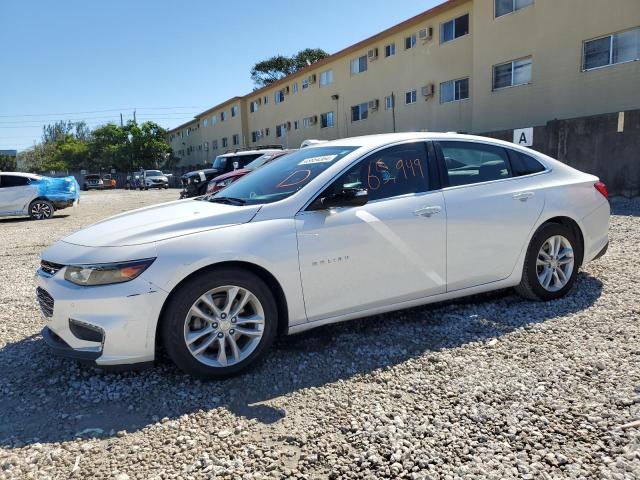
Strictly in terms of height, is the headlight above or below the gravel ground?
above

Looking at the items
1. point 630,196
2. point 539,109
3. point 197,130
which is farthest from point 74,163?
point 630,196

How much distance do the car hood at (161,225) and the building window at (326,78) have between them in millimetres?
27014

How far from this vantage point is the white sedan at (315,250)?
2.93 meters

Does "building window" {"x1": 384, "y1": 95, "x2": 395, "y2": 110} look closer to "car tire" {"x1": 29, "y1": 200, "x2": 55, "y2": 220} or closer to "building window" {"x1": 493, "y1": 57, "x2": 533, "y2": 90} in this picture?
"building window" {"x1": 493, "y1": 57, "x2": 533, "y2": 90}

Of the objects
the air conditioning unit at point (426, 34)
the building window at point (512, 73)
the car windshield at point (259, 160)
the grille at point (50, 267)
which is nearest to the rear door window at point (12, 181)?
the car windshield at point (259, 160)

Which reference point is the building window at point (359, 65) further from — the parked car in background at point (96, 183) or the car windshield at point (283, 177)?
the parked car in background at point (96, 183)

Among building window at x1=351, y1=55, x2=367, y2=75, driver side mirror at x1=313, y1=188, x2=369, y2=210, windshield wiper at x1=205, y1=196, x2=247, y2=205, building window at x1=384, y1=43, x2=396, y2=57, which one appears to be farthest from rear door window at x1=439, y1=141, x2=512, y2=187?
building window at x1=351, y1=55, x2=367, y2=75

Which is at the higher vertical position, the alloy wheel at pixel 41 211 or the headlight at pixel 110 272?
the headlight at pixel 110 272

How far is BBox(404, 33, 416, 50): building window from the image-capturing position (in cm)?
2167

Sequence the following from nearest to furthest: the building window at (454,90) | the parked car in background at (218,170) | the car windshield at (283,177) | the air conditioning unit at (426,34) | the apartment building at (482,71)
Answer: the car windshield at (283,177), the apartment building at (482,71), the parked car in background at (218,170), the building window at (454,90), the air conditioning unit at (426,34)

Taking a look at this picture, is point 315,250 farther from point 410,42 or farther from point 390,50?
point 390,50

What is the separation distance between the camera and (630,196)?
10.8m

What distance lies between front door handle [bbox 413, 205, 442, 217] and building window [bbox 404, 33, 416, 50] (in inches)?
794

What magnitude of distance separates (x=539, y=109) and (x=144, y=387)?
54.0ft
